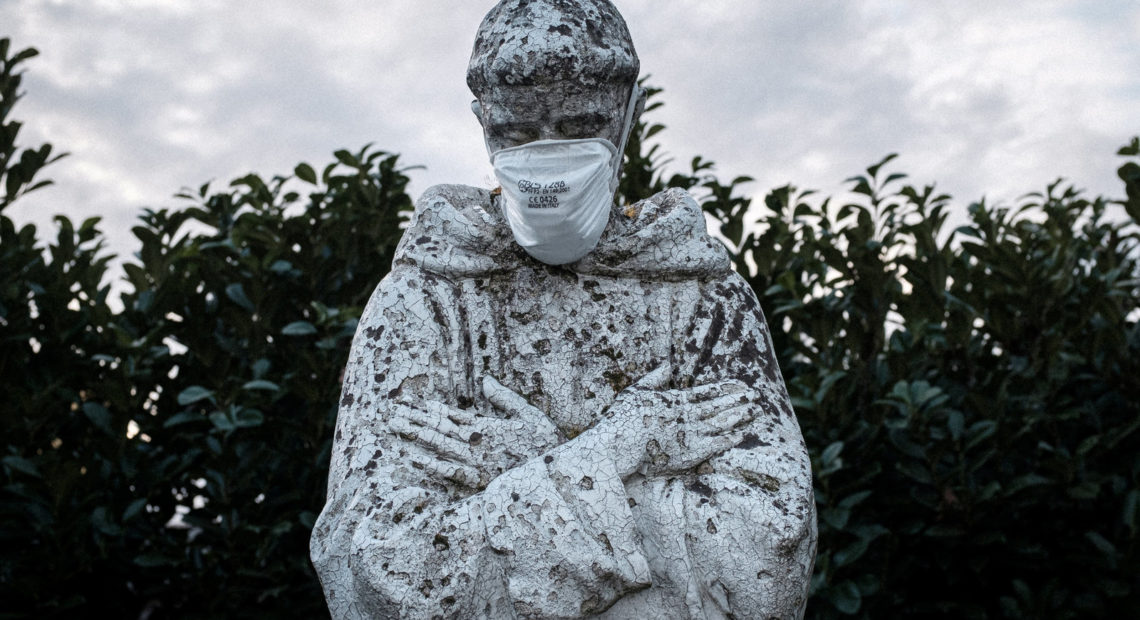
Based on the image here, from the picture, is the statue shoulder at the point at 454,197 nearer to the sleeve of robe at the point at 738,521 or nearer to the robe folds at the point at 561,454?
the robe folds at the point at 561,454

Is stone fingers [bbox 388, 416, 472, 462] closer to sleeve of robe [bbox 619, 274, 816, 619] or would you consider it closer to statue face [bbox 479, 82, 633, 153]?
sleeve of robe [bbox 619, 274, 816, 619]

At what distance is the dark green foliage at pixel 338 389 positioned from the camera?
4.79 meters

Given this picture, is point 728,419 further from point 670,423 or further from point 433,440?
point 433,440

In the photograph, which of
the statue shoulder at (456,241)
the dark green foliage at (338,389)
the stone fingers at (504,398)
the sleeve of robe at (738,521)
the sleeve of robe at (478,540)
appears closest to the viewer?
the sleeve of robe at (478,540)

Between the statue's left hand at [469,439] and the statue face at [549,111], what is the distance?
663mm

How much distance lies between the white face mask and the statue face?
0.11ft

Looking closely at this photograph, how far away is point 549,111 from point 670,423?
79 cm

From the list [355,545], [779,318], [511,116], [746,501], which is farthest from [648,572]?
[779,318]

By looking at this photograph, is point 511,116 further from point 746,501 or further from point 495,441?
point 746,501

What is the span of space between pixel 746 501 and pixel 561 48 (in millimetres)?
1135

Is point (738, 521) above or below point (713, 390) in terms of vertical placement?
below

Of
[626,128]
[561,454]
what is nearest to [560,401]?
[561,454]

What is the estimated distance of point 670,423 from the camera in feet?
8.68

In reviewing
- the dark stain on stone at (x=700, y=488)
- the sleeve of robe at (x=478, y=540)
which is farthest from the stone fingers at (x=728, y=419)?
the sleeve of robe at (x=478, y=540)
